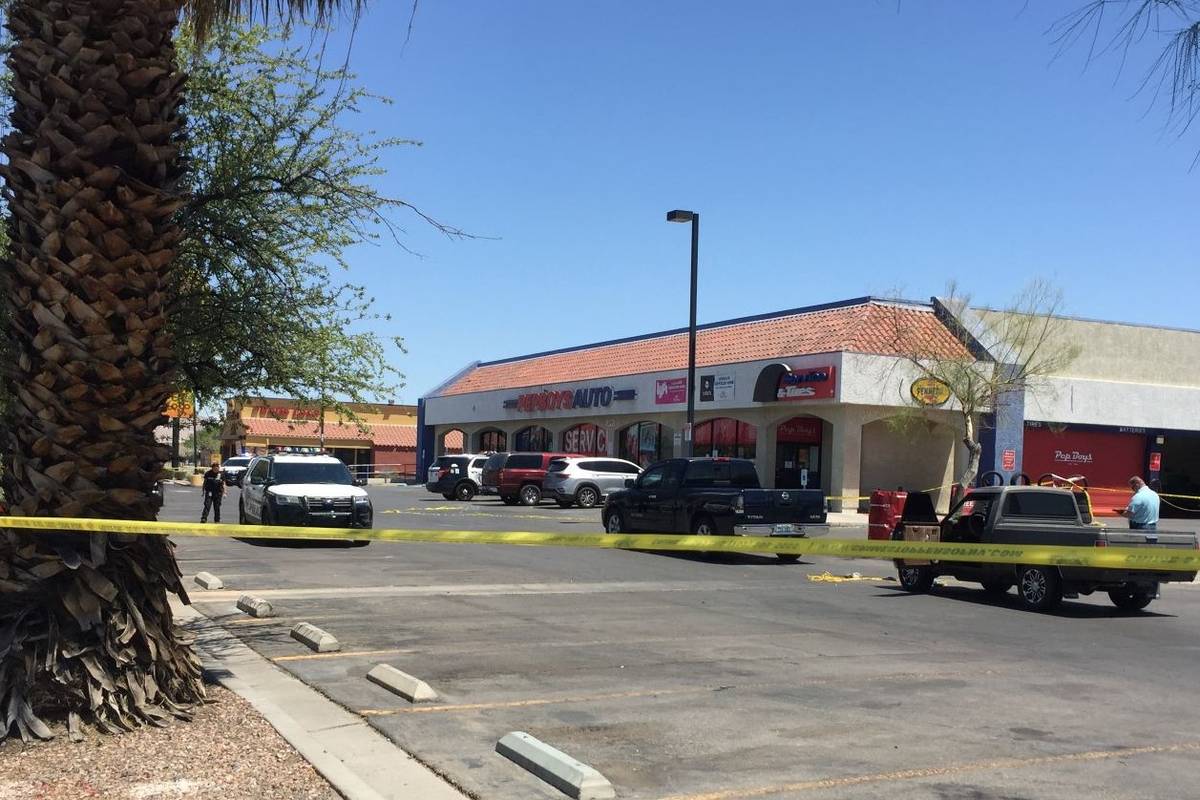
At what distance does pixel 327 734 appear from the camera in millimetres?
6613

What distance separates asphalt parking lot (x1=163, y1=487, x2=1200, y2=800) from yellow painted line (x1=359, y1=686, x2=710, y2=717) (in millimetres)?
27

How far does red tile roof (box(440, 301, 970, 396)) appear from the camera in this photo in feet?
110

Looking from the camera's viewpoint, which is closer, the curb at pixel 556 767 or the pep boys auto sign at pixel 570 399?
the curb at pixel 556 767

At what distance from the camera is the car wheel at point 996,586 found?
14.7 meters

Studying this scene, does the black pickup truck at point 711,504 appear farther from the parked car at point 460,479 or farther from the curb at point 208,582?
the parked car at point 460,479

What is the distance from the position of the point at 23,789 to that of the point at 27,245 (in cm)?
310

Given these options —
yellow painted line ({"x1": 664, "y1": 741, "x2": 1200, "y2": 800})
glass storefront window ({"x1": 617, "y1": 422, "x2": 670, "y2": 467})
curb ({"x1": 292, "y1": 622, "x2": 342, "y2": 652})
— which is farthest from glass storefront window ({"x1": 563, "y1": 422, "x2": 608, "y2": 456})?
yellow painted line ({"x1": 664, "y1": 741, "x2": 1200, "y2": 800})

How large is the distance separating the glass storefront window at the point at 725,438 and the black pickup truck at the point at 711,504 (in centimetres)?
1401

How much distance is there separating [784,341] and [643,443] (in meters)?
8.36

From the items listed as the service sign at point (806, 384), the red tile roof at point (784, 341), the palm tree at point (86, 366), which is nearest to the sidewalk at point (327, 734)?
the palm tree at point (86, 366)

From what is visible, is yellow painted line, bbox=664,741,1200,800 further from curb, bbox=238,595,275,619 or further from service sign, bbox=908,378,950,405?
service sign, bbox=908,378,950,405

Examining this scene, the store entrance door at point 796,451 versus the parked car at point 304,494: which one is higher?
the store entrance door at point 796,451

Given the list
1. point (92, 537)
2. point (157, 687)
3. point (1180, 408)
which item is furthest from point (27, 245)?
point (1180, 408)

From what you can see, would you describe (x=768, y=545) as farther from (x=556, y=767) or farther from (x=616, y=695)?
(x=616, y=695)
